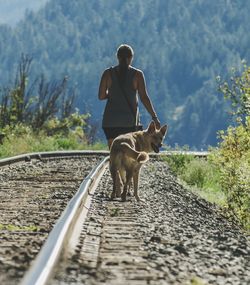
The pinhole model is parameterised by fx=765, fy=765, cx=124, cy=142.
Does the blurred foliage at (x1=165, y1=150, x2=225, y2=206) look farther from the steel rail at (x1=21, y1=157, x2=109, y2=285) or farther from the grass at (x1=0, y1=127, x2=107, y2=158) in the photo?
the steel rail at (x1=21, y1=157, x2=109, y2=285)

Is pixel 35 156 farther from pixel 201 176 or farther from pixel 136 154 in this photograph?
pixel 136 154

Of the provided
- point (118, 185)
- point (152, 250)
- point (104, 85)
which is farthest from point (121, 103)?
point (152, 250)

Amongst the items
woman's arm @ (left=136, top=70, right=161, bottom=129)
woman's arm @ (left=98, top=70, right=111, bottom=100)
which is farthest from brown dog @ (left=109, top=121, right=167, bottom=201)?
woman's arm @ (left=98, top=70, right=111, bottom=100)

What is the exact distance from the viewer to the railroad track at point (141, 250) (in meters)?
4.83

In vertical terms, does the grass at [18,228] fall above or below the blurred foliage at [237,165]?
below

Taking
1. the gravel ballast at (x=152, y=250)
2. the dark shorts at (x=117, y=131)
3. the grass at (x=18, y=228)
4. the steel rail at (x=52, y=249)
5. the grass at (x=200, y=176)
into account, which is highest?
the dark shorts at (x=117, y=131)

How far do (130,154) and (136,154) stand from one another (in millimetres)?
91

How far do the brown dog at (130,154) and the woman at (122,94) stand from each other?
0.38 metres

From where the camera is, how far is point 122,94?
10547 millimetres

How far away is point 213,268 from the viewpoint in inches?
208

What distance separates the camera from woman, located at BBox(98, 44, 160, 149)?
10312 millimetres

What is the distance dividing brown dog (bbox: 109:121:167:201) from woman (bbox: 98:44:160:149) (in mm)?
380

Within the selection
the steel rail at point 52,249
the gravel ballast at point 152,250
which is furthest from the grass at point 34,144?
the steel rail at point 52,249

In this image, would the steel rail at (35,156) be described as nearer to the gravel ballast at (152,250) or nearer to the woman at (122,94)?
the woman at (122,94)
